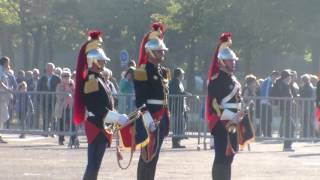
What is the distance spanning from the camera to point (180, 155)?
21.6 metres

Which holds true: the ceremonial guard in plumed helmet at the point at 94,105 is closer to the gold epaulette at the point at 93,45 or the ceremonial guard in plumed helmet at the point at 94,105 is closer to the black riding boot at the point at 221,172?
the gold epaulette at the point at 93,45

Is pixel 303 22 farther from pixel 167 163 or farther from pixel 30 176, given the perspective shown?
pixel 30 176

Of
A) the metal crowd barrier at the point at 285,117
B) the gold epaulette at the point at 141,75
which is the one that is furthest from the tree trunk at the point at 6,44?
the gold epaulette at the point at 141,75

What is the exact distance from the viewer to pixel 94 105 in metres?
12.2

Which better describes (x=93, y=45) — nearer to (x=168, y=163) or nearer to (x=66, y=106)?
(x=168, y=163)

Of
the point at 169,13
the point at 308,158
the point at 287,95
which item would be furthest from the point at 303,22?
the point at 308,158

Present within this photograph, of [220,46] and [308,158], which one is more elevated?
[220,46]

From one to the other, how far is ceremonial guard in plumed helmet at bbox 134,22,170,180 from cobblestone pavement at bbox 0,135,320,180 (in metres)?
3.38

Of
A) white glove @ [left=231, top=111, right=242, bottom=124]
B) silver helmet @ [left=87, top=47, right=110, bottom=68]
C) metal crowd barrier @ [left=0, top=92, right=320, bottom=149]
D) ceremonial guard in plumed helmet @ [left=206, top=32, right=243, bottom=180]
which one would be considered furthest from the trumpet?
metal crowd barrier @ [left=0, top=92, right=320, bottom=149]

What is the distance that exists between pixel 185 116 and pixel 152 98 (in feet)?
37.5

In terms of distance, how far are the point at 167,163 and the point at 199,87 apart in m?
41.6

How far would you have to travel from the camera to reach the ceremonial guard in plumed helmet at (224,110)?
13203 millimetres

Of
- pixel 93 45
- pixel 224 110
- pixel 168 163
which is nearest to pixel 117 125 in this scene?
pixel 93 45

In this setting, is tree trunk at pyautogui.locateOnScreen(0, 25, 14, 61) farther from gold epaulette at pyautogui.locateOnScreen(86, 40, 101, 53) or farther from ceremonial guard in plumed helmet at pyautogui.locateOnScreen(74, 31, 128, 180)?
ceremonial guard in plumed helmet at pyautogui.locateOnScreen(74, 31, 128, 180)
